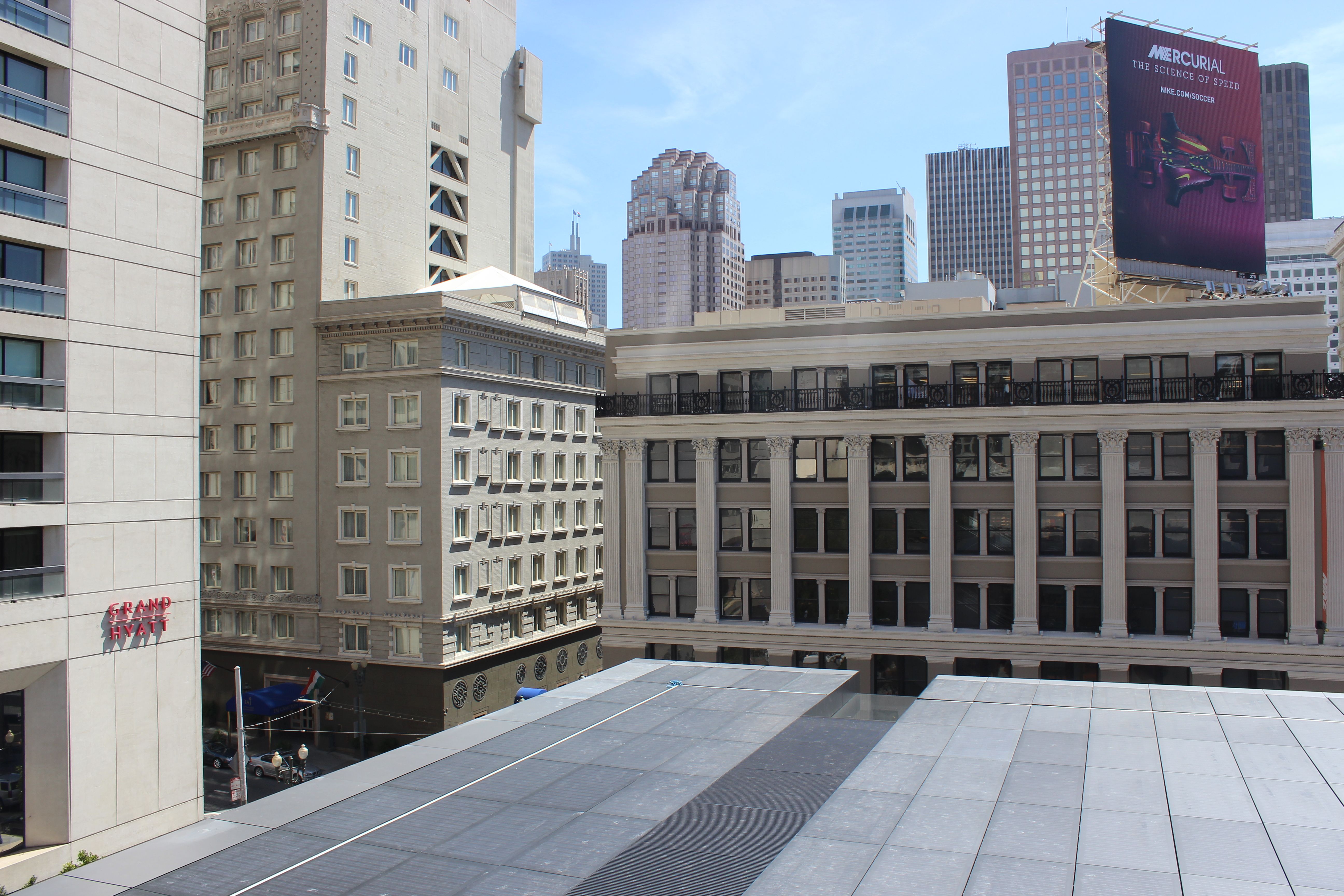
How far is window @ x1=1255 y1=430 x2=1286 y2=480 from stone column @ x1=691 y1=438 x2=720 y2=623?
23697mm

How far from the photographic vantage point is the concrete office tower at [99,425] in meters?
25.2

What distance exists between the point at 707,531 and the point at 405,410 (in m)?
21.5

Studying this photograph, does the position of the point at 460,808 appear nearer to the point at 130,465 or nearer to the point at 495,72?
the point at 130,465

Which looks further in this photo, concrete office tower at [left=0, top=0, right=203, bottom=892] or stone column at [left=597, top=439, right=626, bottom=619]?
stone column at [left=597, top=439, right=626, bottom=619]

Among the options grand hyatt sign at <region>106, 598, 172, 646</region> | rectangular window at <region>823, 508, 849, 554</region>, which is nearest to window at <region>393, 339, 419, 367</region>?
rectangular window at <region>823, 508, 849, 554</region>

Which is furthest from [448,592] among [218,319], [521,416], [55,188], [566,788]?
[566,788]

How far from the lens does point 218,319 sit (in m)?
61.9

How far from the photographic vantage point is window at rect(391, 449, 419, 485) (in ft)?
185

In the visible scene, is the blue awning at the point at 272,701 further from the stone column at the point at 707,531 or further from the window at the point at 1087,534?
the window at the point at 1087,534

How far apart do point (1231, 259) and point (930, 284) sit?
51.4ft

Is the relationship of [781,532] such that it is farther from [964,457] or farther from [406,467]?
[406,467]

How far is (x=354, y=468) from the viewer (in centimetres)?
5853

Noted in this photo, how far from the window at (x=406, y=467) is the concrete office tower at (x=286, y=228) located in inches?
213

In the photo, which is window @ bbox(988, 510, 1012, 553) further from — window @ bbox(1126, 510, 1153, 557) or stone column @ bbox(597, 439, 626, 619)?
stone column @ bbox(597, 439, 626, 619)
